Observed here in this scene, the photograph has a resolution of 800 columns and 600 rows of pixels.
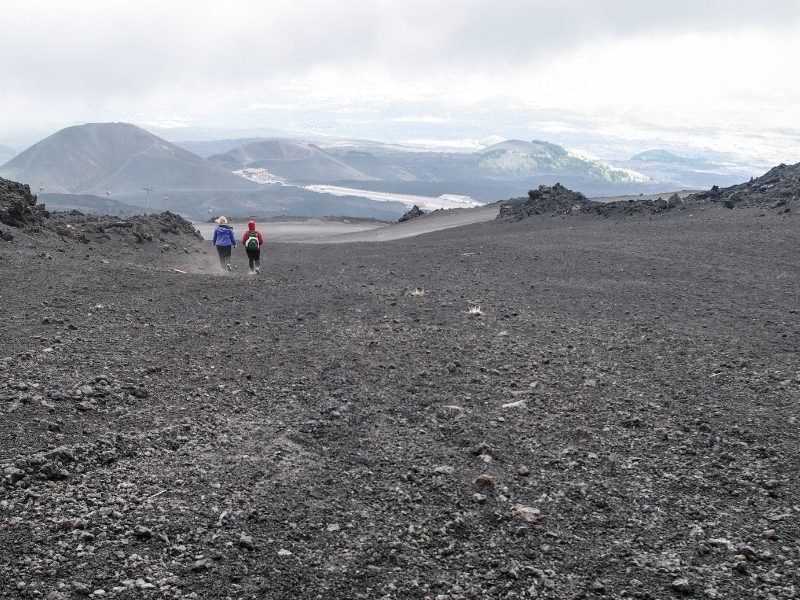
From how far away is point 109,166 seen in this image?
11994 centimetres

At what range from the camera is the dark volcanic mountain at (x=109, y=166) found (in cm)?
10756

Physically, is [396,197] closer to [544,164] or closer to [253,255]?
[544,164]

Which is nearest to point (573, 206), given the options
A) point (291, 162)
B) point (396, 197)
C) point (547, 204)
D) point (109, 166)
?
point (547, 204)

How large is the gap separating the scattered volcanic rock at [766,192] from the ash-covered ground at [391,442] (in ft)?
41.9

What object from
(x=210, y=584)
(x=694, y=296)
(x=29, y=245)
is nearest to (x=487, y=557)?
(x=210, y=584)

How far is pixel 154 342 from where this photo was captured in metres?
7.32

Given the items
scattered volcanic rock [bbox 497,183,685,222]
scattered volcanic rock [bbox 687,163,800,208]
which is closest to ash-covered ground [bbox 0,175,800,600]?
scattered volcanic rock [bbox 687,163,800,208]

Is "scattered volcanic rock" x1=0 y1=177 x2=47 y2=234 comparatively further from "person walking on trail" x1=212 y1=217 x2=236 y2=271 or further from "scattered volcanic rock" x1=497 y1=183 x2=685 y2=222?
"scattered volcanic rock" x1=497 y1=183 x2=685 y2=222

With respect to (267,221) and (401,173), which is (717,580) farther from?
(401,173)

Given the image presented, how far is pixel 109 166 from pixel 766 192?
116801 mm

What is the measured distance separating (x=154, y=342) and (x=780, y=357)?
258 inches

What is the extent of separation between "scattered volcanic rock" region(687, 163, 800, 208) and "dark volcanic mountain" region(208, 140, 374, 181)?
4481 inches

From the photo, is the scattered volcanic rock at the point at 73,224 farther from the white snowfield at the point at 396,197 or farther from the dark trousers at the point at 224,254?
the white snowfield at the point at 396,197

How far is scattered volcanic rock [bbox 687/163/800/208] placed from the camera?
22.0m
